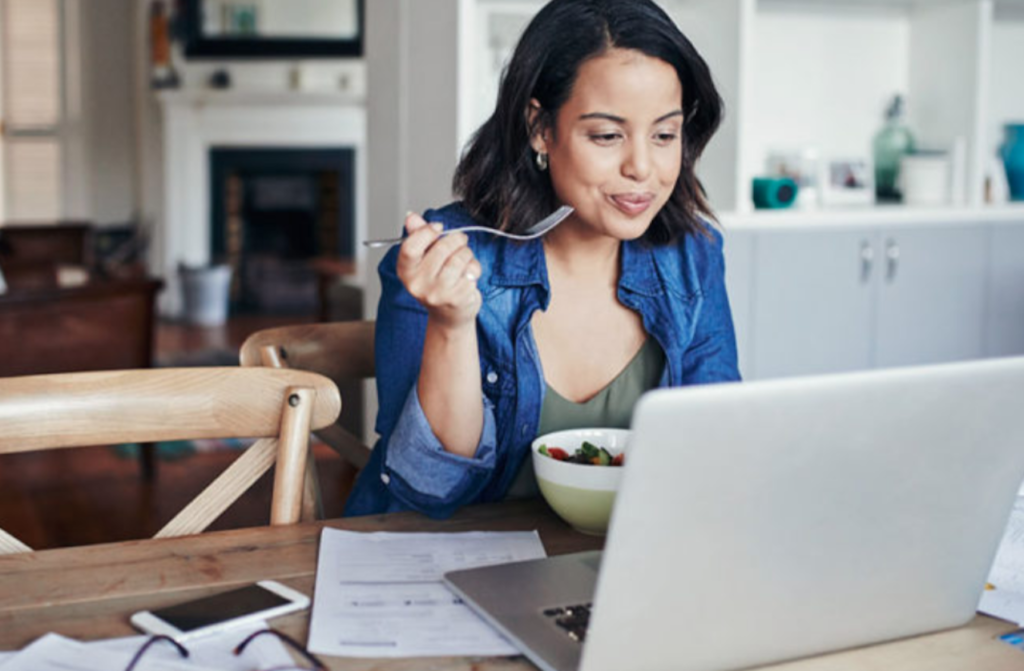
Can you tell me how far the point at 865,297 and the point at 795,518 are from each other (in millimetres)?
2434

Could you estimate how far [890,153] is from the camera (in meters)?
3.26

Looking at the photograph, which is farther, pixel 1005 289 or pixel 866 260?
pixel 1005 289

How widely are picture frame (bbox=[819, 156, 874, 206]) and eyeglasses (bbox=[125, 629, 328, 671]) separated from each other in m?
2.57

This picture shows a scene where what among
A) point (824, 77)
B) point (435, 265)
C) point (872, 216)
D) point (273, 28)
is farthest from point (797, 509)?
point (273, 28)

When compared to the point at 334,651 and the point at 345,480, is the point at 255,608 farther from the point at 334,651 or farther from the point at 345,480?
the point at 345,480

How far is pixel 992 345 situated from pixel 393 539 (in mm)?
2646

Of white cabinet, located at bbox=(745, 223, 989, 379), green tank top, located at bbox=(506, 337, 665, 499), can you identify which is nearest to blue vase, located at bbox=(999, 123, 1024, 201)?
white cabinet, located at bbox=(745, 223, 989, 379)

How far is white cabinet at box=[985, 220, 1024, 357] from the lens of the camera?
3238mm

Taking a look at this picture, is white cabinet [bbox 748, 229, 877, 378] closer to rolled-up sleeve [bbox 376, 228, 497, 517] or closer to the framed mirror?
rolled-up sleeve [bbox 376, 228, 497, 517]

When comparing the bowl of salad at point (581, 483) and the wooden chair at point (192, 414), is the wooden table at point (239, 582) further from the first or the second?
the wooden chair at point (192, 414)

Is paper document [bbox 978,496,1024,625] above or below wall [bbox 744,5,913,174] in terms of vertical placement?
below

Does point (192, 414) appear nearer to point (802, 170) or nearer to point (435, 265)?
point (435, 265)

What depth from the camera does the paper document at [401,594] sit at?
84 centimetres

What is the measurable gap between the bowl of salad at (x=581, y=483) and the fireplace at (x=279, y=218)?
6.13m
